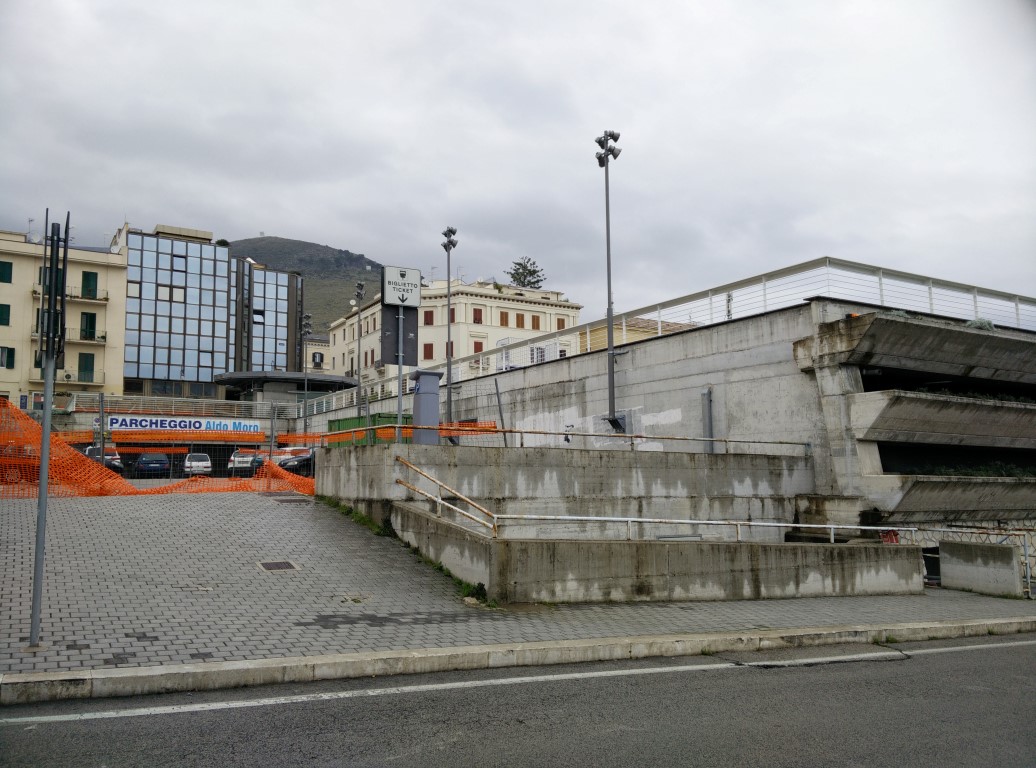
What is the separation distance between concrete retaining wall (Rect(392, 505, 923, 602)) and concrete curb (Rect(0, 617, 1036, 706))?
185 cm

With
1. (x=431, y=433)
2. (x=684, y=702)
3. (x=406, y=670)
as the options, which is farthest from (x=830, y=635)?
(x=431, y=433)

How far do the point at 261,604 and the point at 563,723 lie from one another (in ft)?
15.1

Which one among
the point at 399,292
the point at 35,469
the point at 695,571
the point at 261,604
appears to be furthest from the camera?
the point at 35,469

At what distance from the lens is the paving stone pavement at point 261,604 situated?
730 cm

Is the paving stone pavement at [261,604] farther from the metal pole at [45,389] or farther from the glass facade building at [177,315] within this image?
the glass facade building at [177,315]

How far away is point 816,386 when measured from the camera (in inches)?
769

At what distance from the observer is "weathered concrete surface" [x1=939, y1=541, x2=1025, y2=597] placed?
1448 centimetres

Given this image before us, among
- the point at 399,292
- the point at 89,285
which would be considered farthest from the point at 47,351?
the point at 89,285

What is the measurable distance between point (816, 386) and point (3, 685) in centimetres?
1821

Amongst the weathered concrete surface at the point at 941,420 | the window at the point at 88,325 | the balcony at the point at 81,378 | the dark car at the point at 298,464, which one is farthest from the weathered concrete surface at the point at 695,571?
the window at the point at 88,325

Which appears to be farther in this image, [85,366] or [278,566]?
[85,366]

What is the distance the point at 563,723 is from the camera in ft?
18.9

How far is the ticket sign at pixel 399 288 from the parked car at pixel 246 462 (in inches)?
630

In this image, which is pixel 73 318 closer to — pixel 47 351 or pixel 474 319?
pixel 474 319
